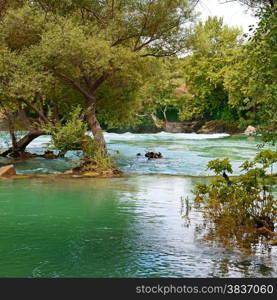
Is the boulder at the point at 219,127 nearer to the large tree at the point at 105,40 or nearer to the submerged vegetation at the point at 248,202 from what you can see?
the large tree at the point at 105,40

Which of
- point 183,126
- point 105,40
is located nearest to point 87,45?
point 105,40

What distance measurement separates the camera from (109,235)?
11195 millimetres

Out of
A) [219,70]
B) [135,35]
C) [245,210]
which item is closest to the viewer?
[245,210]

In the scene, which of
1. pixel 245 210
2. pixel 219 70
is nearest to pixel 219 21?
pixel 219 70

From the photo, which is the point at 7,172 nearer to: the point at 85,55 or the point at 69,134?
the point at 69,134

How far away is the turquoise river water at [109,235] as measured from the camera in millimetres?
8672

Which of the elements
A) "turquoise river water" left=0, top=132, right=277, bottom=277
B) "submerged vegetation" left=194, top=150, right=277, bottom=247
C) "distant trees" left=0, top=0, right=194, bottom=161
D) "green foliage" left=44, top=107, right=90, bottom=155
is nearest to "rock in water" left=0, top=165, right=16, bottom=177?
"turquoise river water" left=0, top=132, right=277, bottom=277

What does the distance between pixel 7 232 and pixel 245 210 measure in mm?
5049

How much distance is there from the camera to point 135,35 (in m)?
25.7

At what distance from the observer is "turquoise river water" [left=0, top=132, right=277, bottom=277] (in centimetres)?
867

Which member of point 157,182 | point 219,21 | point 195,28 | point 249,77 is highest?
point 219,21

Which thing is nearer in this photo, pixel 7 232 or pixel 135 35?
pixel 7 232
